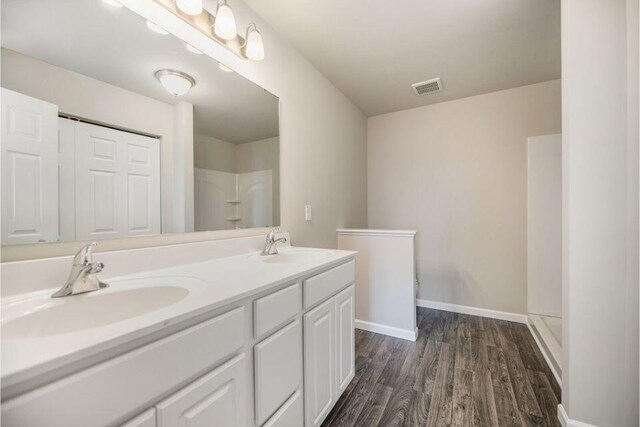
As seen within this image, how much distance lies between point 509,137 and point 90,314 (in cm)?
343

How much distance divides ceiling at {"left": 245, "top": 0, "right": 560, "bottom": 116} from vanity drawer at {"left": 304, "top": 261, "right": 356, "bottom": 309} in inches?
63.3

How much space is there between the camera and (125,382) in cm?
54

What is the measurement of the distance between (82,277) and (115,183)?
395 mm

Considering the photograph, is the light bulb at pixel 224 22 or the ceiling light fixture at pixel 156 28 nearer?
the ceiling light fixture at pixel 156 28

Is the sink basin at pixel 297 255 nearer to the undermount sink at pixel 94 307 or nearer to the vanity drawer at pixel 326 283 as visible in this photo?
the vanity drawer at pixel 326 283

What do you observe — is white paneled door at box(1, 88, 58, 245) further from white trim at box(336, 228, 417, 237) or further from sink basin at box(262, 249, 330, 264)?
white trim at box(336, 228, 417, 237)

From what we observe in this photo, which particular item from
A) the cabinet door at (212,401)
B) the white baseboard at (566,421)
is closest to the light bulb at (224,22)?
the cabinet door at (212,401)

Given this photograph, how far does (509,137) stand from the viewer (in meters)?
2.66

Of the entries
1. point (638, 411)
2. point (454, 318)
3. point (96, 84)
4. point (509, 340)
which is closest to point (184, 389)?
point (96, 84)

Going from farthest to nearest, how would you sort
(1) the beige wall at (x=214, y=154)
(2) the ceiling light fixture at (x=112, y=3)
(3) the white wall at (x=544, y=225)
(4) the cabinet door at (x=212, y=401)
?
(3) the white wall at (x=544, y=225)
(1) the beige wall at (x=214, y=154)
(2) the ceiling light fixture at (x=112, y=3)
(4) the cabinet door at (x=212, y=401)

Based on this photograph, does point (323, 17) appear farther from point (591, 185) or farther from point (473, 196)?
point (473, 196)

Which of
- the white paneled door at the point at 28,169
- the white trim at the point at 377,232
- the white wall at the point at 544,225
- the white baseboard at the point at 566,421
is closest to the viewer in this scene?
the white paneled door at the point at 28,169

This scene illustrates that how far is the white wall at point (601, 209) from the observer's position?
116 centimetres

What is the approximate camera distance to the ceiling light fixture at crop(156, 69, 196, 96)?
1218mm
